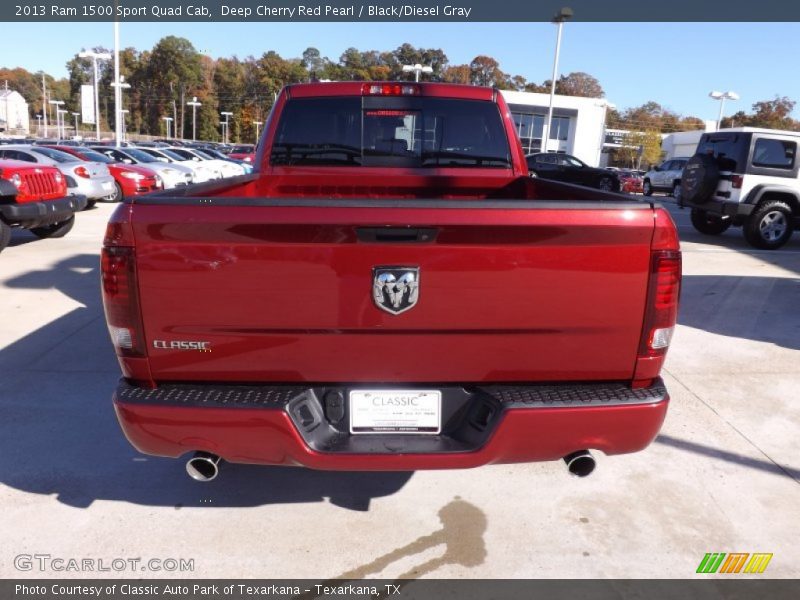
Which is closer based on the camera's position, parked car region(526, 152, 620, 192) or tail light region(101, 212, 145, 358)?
tail light region(101, 212, 145, 358)

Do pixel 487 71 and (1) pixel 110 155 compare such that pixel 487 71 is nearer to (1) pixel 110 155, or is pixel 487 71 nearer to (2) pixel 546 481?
(1) pixel 110 155

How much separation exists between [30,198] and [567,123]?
Answer: 5169 cm

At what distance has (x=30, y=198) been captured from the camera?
9445 millimetres

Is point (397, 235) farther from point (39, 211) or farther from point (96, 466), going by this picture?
point (39, 211)

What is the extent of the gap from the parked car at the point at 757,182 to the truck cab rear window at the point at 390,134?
9.87m

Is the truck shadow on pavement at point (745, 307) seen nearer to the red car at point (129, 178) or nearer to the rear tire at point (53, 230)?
the rear tire at point (53, 230)

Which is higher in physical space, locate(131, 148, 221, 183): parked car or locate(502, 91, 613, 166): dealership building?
locate(502, 91, 613, 166): dealership building

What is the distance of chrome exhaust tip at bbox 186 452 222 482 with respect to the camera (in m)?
2.53

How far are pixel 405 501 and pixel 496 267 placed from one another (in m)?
1.59

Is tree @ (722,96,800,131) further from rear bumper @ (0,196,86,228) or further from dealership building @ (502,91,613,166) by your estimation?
rear bumper @ (0,196,86,228)

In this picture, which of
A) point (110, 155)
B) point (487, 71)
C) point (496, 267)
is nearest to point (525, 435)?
point (496, 267)

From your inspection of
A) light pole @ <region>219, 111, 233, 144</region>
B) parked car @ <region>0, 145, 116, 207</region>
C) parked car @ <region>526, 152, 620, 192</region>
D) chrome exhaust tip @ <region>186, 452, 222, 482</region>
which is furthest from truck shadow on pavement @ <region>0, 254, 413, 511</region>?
light pole @ <region>219, 111, 233, 144</region>

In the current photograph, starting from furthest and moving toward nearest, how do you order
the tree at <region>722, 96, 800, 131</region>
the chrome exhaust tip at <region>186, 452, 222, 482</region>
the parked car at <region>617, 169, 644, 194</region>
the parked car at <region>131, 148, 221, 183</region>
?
the tree at <region>722, 96, 800, 131</region> → the parked car at <region>617, 169, 644, 194</region> → the parked car at <region>131, 148, 221, 183</region> → the chrome exhaust tip at <region>186, 452, 222, 482</region>

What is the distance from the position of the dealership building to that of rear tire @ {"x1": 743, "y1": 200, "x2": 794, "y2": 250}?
40697mm
